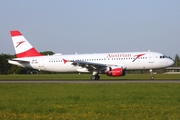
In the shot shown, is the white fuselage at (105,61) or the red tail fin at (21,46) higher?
the red tail fin at (21,46)

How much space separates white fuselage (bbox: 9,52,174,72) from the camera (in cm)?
4279

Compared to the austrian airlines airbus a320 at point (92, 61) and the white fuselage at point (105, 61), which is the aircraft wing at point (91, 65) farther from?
the white fuselage at point (105, 61)

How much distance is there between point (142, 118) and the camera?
1200 cm

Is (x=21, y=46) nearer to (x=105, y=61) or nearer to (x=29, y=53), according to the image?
(x=29, y=53)

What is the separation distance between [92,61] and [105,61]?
1823 millimetres

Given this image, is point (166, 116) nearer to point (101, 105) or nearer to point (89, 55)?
point (101, 105)

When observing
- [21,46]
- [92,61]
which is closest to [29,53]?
[21,46]

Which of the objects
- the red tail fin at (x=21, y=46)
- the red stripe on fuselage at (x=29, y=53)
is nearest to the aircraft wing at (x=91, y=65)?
the red stripe on fuselage at (x=29, y=53)

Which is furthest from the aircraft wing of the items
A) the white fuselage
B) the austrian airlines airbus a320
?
the white fuselage

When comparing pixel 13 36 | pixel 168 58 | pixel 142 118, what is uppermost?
pixel 13 36

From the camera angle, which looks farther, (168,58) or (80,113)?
(168,58)

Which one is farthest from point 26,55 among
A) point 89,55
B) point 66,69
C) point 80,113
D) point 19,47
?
point 80,113

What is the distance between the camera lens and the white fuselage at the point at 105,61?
4279cm

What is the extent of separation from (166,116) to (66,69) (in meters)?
34.5
